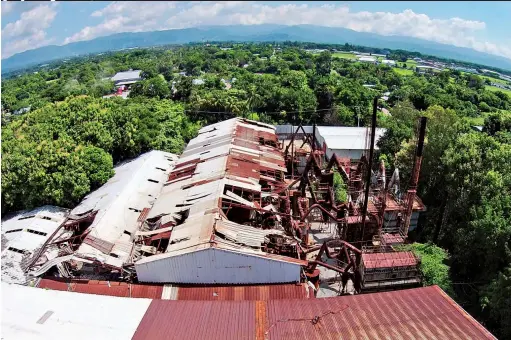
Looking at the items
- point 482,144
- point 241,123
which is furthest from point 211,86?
point 482,144

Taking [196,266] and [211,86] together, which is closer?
[196,266]

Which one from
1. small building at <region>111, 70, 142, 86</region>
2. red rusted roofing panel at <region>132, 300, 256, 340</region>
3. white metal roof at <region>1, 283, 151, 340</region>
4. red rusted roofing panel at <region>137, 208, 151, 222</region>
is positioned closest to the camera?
red rusted roofing panel at <region>132, 300, 256, 340</region>

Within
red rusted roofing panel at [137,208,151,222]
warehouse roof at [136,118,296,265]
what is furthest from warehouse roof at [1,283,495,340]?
red rusted roofing panel at [137,208,151,222]

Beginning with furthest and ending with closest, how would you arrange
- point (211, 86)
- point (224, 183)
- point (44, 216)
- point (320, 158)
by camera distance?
point (211, 86) < point (320, 158) < point (44, 216) < point (224, 183)

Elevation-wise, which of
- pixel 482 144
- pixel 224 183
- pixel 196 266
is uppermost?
pixel 482 144

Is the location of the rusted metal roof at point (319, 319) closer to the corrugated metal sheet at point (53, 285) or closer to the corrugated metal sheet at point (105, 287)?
the corrugated metal sheet at point (105, 287)

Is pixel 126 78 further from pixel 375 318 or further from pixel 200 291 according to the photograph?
pixel 375 318

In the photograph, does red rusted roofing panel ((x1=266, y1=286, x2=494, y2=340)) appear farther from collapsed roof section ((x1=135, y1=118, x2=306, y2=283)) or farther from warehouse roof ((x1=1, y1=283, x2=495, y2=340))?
collapsed roof section ((x1=135, y1=118, x2=306, y2=283))

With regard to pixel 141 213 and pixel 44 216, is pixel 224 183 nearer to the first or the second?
pixel 141 213
